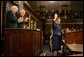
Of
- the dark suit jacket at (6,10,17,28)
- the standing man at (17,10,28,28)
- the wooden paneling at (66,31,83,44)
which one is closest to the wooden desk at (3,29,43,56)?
the dark suit jacket at (6,10,17,28)

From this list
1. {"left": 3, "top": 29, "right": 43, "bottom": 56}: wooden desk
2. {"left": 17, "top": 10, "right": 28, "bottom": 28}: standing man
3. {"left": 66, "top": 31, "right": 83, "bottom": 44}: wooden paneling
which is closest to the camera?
{"left": 3, "top": 29, "right": 43, "bottom": 56}: wooden desk

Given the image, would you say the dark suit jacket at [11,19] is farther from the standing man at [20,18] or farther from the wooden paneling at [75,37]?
the wooden paneling at [75,37]

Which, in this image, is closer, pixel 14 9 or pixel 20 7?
pixel 14 9

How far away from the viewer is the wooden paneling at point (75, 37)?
11.8ft

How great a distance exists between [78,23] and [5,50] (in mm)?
11939

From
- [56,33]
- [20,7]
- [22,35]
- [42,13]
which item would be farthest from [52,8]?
[22,35]

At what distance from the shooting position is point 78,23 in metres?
13.5

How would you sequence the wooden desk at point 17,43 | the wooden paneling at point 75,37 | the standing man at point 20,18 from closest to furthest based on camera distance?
1. the wooden desk at point 17,43
2. the wooden paneling at point 75,37
3. the standing man at point 20,18

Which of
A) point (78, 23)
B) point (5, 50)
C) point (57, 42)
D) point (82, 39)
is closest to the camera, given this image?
point (5, 50)

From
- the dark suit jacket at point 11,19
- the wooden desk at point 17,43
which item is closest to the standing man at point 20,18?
the dark suit jacket at point 11,19

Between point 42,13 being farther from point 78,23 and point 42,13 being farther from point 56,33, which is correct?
point 56,33

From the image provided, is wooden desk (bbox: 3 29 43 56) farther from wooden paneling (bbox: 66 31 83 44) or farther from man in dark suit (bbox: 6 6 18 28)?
wooden paneling (bbox: 66 31 83 44)

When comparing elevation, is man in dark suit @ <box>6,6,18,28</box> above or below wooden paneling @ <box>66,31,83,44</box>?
above

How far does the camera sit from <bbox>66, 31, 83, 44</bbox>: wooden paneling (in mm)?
3600
